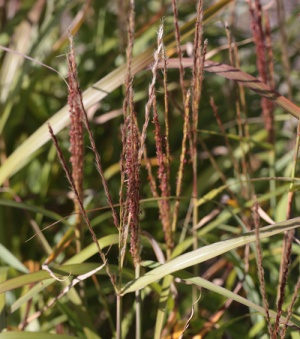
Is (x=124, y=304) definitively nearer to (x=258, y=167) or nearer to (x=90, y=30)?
(x=258, y=167)

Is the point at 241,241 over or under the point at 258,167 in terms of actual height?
over

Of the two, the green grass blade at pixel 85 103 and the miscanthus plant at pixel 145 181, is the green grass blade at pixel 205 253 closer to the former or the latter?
the miscanthus plant at pixel 145 181

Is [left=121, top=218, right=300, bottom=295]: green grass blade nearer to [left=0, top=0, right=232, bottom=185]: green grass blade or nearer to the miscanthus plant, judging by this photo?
the miscanthus plant

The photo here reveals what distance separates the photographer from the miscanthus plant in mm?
1133

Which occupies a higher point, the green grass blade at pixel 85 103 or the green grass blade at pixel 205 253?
the green grass blade at pixel 85 103

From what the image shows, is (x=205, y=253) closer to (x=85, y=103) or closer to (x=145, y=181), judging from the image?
(x=85, y=103)

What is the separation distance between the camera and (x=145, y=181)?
209cm

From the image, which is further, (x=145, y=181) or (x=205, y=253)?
(x=145, y=181)

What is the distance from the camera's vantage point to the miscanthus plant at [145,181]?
1.13m

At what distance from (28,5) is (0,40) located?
0.53 ft

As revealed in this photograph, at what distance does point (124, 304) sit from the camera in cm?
194

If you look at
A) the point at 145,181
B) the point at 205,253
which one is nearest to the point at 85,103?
the point at 205,253

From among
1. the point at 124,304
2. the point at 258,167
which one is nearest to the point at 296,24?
the point at 258,167

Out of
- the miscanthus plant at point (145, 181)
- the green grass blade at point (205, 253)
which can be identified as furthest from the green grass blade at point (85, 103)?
the green grass blade at point (205, 253)
